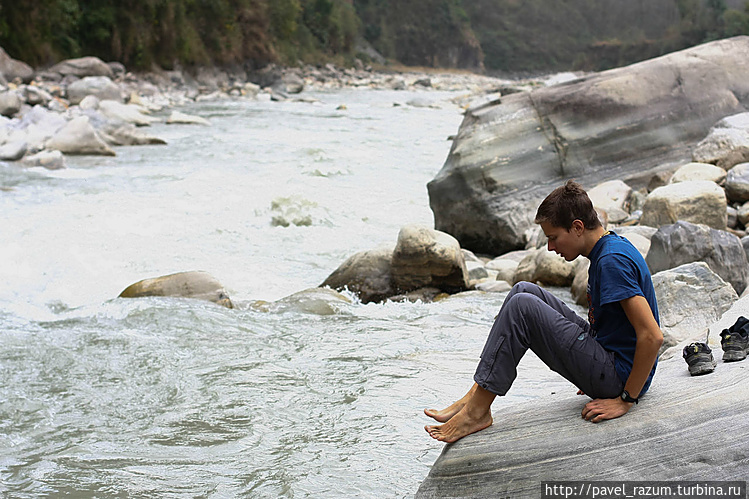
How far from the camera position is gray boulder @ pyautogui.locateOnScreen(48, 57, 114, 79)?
22.1 meters

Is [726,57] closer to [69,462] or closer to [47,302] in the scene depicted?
[47,302]

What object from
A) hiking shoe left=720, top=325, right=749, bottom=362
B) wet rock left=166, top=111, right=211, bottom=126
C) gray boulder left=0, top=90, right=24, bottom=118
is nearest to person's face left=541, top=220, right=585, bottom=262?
hiking shoe left=720, top=325, right=749, bottom=362

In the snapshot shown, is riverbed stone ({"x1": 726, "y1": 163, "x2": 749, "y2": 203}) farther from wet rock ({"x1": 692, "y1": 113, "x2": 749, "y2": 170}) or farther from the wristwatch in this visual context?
the wristwatch

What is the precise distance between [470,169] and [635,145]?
1894 millimetres

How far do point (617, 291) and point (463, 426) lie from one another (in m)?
0.72

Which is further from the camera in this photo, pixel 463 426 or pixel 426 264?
pixel 426 264

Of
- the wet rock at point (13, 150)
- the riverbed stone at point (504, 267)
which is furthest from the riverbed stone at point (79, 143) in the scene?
the riverbed stone at point (504, 267)

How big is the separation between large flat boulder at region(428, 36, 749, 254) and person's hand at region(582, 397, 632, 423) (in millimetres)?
5108

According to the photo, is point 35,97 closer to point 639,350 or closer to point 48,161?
point 48,161

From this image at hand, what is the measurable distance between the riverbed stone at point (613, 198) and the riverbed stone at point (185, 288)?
3.81 metres

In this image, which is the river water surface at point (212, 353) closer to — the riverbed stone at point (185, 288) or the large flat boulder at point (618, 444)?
the riverbed stone at point (185, 288)

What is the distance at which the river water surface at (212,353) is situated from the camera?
10.2 feet

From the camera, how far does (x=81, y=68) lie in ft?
74.3

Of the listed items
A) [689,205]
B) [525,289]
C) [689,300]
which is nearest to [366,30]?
[689,205]
